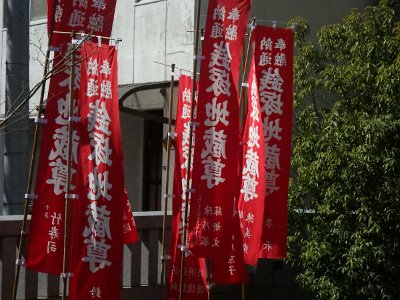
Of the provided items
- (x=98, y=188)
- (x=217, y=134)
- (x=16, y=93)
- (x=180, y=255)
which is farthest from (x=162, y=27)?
(x=98, y=188)

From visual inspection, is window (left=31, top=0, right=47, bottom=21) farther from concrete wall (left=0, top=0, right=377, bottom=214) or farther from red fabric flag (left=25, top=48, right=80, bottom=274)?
red fabric flag (left=25, top=48, right=80, bottom=274)

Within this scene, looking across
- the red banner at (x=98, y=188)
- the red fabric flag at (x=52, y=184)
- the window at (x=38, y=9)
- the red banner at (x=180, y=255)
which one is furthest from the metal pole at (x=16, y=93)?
the window at (x=38, y=9)

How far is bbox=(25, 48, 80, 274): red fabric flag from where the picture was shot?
30.9 ft

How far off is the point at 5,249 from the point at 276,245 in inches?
130

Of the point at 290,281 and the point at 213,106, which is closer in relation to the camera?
the point at 213,106

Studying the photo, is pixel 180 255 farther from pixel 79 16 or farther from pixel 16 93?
pixel 79 16

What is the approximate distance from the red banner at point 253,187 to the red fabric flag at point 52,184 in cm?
247

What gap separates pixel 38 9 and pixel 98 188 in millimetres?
10739

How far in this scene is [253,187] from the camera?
11.1 m

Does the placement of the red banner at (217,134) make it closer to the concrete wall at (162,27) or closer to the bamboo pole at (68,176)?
the bamboo pole at (68,176)

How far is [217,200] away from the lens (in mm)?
10367

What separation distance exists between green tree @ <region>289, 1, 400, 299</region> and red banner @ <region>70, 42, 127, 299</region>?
3.54m

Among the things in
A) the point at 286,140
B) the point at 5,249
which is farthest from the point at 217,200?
the point at 5,249

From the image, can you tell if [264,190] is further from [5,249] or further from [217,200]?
[5,249]
